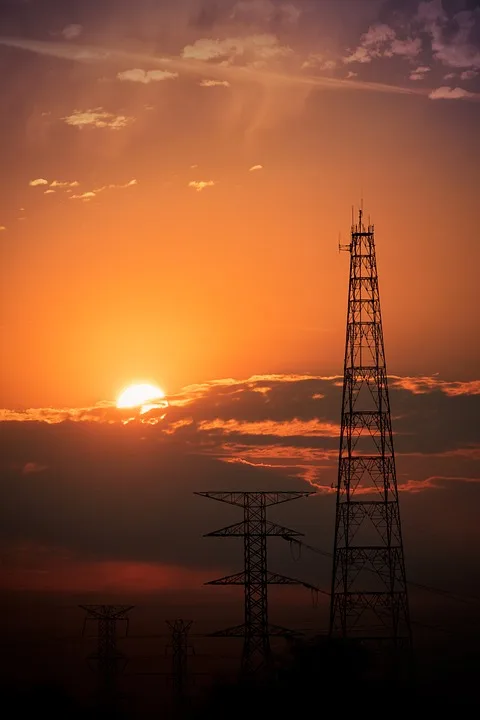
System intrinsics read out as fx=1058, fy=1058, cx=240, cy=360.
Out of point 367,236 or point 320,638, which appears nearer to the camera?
point 367,236

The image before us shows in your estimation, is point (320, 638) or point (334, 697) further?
point (320, 638)

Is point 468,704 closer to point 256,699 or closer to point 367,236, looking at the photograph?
point 256,699

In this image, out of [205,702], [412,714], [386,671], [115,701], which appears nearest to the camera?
[412,714]

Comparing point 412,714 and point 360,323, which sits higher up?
point 360,323

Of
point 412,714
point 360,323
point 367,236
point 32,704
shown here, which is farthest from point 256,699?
point 367,236

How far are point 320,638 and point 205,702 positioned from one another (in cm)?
1516

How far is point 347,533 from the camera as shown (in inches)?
3949

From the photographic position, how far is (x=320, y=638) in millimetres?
117688

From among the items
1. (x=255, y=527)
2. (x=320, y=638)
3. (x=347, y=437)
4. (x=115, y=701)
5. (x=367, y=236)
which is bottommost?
(x=115, y=701)

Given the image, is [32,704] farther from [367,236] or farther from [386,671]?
[367,236]

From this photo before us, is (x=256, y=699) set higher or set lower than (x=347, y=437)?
lower

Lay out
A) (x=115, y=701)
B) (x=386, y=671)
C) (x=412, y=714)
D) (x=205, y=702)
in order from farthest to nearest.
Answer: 1. (x=115, y=701)
2. (x=205, y=702)
3. (x=386, y=671)
4. (x=412, y=714)

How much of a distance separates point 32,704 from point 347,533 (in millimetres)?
38159

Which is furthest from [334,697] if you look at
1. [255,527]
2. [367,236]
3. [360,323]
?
[367,236]
